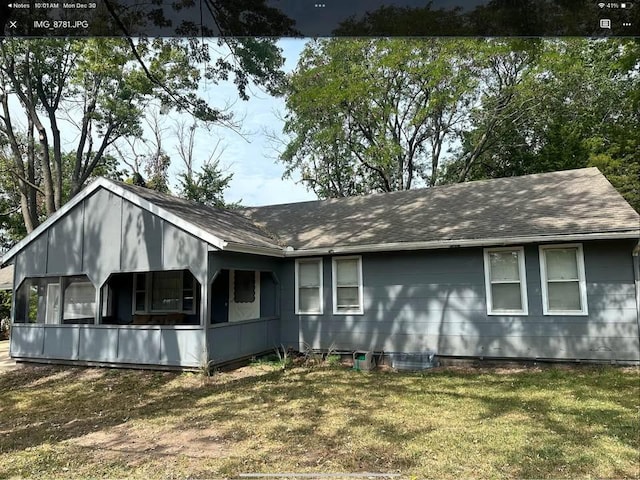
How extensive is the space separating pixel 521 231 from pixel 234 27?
7648mm

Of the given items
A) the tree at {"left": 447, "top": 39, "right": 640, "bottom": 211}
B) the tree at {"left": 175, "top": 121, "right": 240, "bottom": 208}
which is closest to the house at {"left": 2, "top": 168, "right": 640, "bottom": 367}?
the tree at {"left": 447, "top": 39, "right": 640, "bottom": 211}

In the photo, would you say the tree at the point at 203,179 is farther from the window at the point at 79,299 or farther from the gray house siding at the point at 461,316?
the gray house siding at the point at 461,316

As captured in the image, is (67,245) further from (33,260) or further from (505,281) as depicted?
(505,281)

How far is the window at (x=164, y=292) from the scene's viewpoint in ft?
36.7

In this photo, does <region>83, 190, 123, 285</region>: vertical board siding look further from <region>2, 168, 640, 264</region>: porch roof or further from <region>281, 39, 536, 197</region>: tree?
<region>281, 39, 536, 197</region>: tree

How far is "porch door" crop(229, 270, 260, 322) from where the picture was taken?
1073 centimetres

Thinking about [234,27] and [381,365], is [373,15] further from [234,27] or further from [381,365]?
[381,365]

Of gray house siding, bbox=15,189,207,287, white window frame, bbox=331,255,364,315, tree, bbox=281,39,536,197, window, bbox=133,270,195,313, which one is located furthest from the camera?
tree, bbox=281,39,536,197

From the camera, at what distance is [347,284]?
9.75 metres

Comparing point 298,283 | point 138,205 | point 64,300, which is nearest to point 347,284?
point 298,283

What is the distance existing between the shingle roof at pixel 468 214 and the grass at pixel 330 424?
272cm

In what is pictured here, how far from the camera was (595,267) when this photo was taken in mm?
7750

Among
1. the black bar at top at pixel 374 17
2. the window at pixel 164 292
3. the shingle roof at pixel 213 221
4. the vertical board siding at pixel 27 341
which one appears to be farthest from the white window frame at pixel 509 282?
the vertical board siding at pixel 27 341

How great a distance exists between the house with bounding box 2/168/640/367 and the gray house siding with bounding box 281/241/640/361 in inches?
0.9
